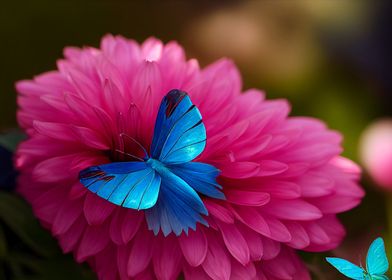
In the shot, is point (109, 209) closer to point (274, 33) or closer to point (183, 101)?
point (183, 101)

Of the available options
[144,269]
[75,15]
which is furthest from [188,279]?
[75,15]

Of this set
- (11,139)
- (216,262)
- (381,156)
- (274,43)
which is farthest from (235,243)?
(274,43)

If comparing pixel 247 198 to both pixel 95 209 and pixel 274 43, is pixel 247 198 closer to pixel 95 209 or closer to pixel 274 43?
pixel 95 209

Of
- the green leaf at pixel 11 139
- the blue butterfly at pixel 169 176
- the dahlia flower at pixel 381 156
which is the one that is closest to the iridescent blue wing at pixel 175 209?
the blue butterfly at pixel 169 176

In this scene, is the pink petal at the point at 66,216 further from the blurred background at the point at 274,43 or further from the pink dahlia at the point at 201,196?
the blurred background at the point at 274,43

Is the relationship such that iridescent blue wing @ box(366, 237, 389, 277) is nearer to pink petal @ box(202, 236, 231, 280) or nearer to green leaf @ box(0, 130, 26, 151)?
pink petal @ box(202, 236, 231, 280)

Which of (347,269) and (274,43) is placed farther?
(274,43)
